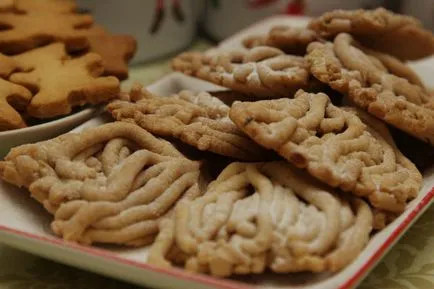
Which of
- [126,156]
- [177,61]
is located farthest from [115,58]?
[126,156]

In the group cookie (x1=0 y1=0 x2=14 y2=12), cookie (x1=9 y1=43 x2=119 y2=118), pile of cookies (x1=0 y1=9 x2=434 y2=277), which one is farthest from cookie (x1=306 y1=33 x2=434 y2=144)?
cookie (x1=0 y1=0 x2=14 y2=12)

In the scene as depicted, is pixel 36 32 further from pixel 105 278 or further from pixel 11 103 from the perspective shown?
pixel 105 278

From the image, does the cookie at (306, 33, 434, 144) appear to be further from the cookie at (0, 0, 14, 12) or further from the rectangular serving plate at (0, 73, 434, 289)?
the cookie at (0, 0, 14, 12)

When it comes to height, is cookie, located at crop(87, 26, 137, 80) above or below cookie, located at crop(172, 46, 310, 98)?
below

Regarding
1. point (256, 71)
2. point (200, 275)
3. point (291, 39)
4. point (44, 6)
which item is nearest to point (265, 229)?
point (200, 275)

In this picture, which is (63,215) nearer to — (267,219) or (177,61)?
(267,219)

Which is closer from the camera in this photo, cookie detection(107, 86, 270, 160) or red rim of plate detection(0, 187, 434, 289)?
red rim of plate detection(0, 187, 434, 289)
